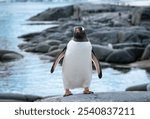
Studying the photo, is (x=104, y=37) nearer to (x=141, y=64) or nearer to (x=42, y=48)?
(x=42, y=48)

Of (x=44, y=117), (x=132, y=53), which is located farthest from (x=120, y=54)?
(x=44, y=117)

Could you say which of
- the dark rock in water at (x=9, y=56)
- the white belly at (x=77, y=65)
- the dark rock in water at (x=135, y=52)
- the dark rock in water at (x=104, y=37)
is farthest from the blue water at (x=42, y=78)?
the white belly at (x=77, y=65)

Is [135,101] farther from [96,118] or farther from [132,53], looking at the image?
[132,53]

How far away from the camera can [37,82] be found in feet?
12.9

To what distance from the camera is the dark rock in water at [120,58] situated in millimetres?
4938

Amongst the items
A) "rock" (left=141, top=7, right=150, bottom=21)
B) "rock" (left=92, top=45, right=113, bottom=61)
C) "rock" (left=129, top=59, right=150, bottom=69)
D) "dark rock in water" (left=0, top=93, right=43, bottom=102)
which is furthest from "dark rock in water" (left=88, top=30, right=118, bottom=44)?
"dark rock in water" (left=0, top=93, right=43, bottom=102)

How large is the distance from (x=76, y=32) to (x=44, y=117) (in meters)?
0.35

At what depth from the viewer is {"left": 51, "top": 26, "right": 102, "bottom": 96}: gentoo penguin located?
1.84 m

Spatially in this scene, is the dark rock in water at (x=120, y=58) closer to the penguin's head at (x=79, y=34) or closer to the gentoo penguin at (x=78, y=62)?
the gentoo penguin at (x=78, y=62)

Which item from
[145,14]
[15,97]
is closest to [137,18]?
[145,14]

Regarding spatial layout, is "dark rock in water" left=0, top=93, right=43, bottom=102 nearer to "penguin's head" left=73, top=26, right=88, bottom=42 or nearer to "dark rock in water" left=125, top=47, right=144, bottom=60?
"penguin's head" left=73, top=26, right=88, bottom=42

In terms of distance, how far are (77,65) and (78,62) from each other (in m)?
0.01

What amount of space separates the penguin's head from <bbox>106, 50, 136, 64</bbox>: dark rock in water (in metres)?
3.10

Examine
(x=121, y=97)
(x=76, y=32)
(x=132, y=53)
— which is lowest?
(x=132, y=53)
